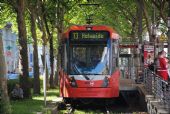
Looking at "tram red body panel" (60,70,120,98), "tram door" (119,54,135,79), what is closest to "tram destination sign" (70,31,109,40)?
"tram red body panel" (60,70,120,98)

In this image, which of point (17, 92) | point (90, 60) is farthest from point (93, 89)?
point (17, 92)

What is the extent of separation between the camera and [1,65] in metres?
17.0

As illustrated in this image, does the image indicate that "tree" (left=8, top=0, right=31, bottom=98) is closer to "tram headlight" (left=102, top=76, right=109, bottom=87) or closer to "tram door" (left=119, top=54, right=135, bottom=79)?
"tram headlight" (left=102, top=76, right=109, bottom=87)

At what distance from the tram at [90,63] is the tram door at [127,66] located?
11.0m

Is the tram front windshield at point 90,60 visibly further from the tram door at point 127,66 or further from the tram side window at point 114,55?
the tram door at point 127,66

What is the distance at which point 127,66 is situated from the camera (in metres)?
37.8

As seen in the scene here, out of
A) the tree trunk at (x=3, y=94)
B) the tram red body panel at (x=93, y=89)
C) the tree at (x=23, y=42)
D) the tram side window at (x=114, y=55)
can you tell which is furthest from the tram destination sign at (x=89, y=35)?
the tree trunk at (x=3, y=94)

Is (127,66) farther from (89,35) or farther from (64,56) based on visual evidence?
(64,56)

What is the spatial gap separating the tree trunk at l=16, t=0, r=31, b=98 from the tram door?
1166cm

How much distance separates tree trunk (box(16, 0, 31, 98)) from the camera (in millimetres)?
24281

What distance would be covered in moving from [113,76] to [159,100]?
5.77 meters

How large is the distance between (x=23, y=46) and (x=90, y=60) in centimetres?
312

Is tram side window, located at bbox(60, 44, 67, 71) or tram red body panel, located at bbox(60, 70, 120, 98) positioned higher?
tram side window, located at bbox(60, 44, 67, 71)

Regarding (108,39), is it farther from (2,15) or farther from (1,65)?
(2,15)
